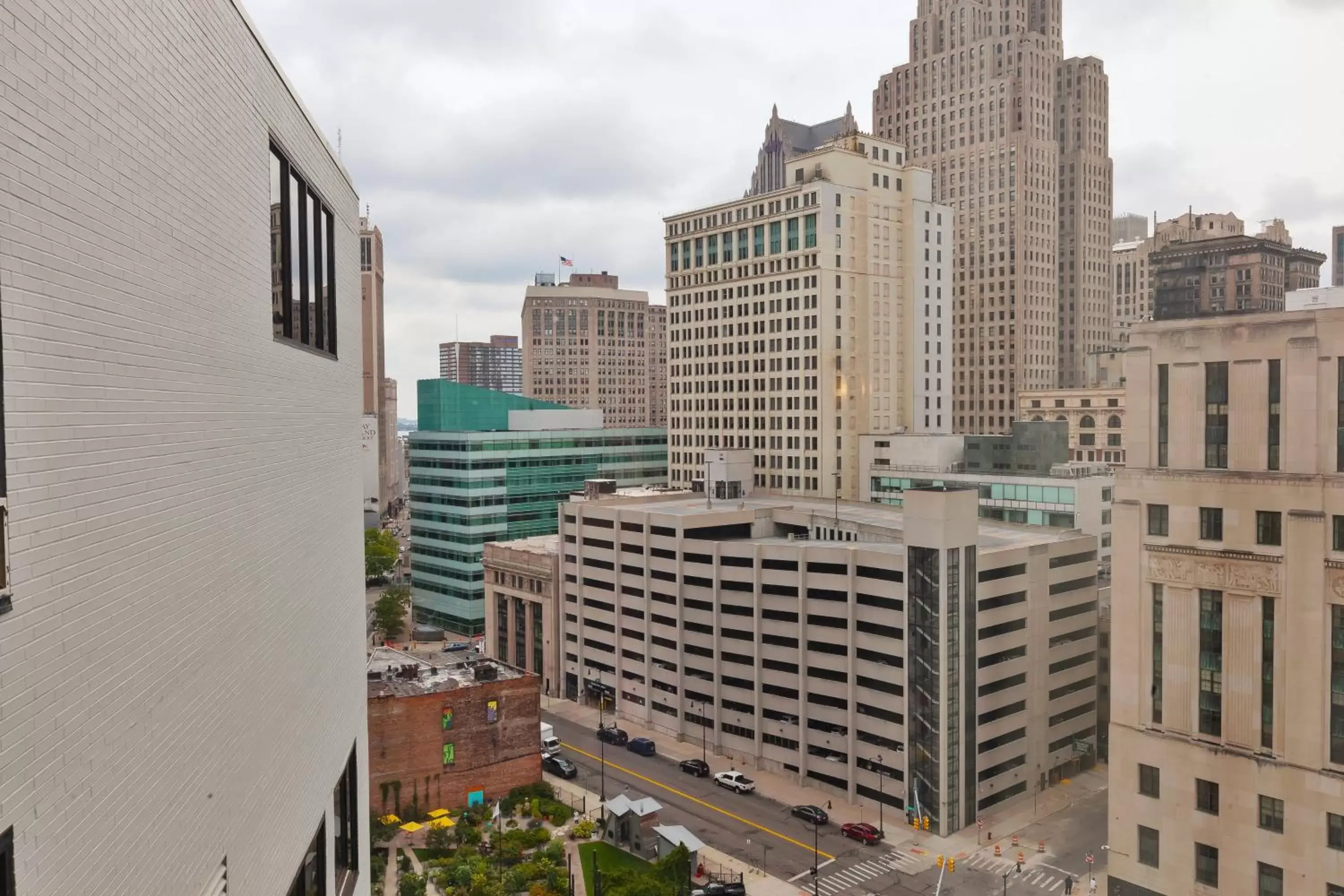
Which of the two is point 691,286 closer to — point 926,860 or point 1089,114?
point 926,860

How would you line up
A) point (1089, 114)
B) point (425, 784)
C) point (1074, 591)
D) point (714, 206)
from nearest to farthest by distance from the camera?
point (425, 784) → point (1074, 591) → point (714, 206) → point (1089, 114)

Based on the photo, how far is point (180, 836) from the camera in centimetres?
1366

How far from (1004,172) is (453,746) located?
13677cm

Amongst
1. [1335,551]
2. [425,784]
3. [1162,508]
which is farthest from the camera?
[425,784]

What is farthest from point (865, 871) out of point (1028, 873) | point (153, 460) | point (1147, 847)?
point (153, 460)

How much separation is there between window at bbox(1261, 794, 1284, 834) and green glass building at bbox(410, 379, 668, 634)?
282 ft

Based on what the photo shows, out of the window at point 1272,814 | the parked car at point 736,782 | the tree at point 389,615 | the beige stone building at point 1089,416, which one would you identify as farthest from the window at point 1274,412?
the tree at point 389,615

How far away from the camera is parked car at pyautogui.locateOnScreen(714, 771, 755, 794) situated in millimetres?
75250

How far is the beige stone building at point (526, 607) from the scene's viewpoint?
10181cm

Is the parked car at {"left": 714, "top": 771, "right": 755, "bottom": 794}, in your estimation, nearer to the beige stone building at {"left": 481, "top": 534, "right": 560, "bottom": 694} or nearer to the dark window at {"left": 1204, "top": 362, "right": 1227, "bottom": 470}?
the beige stone building at {"left": 481, "top": 534, "right": 560, "bottom": 694}

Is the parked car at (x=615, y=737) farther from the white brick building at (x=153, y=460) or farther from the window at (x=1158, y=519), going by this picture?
the white brick building at (x=153, y=460)

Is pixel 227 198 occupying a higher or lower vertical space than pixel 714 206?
lower

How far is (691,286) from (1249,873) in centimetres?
9936

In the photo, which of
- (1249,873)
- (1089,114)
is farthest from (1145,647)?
(1089,114)
